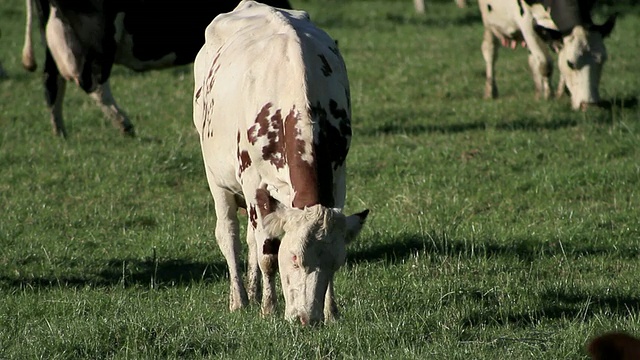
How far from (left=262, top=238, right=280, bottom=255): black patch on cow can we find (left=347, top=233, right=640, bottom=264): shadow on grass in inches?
74.3

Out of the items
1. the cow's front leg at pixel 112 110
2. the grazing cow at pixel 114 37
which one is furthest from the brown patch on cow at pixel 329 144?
the cow's front leg at pixel 112 110

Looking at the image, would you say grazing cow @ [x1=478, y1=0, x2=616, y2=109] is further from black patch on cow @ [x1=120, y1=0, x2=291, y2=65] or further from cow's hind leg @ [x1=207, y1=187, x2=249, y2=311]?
cow's hind leg @ [x1=207, y1=187, x2=249, y2=311]

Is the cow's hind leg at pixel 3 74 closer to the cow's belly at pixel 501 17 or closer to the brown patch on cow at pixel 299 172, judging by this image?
the cow's belly at pixel 501 17

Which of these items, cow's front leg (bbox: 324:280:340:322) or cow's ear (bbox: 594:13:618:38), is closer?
cow's front leg (bbox: 324:280:340:322)

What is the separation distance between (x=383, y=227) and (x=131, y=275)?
2.17 meters

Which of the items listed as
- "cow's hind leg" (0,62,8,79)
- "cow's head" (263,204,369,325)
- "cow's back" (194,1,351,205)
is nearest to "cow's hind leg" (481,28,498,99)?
"cow's hind leg" (0,62,8,79)

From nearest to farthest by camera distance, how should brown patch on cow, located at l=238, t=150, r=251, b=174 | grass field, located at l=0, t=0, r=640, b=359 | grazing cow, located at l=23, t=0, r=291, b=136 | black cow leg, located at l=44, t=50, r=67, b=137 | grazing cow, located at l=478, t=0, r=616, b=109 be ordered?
grass field, located at l=0, t=0, r=640, b=359, brown patch on cow, located at l=238, t=150, r=251, b=174, grazing cow, located at l=23, t=0, r=291, b=136, black cow leg, located at l=44, t=50, r=67, b=137, grazing cow, located at l=478, t=0, r=616, b=109

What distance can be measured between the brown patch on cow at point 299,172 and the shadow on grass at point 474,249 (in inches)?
80.2

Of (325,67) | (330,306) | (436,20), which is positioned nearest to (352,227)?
(330,306)

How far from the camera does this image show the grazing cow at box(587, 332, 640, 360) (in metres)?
2.76

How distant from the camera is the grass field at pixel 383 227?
5.93 m

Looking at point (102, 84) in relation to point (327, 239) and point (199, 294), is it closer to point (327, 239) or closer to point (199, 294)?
point (199, 294)

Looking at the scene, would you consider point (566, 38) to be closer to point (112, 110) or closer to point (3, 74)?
point (112, 110)

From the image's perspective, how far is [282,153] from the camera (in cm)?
629
